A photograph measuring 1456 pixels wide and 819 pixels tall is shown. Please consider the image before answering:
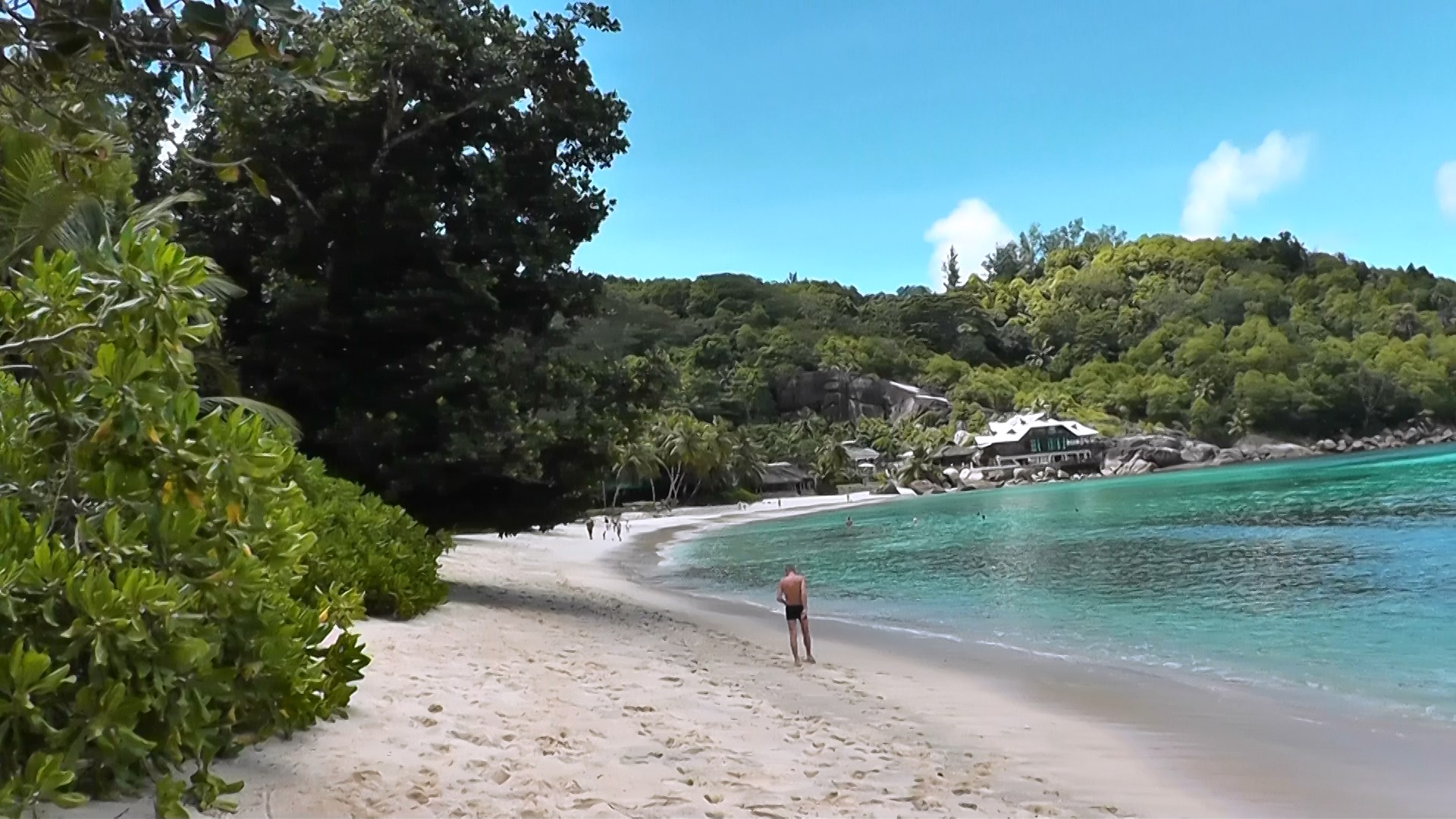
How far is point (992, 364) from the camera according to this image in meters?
126

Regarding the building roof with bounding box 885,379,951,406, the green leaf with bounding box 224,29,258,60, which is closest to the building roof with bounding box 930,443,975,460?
the building roof with bounding box 885,379,951,406

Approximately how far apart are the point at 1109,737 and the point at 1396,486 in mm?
46793

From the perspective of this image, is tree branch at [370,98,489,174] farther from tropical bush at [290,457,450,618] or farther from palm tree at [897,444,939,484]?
palm tree at [897,444,939,484]

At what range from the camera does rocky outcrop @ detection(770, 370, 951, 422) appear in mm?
102312

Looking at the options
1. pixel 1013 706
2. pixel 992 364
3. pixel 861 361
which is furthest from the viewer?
pixel 992 364

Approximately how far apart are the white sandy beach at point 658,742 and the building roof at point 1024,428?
85846 mm

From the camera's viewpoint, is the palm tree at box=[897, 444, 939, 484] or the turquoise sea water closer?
the turquoise sea water

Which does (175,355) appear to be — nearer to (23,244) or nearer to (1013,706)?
(23,244)

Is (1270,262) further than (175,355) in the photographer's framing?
Yes

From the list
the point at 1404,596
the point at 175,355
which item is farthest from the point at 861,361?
the point at 175,355

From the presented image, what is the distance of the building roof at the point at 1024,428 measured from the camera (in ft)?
310

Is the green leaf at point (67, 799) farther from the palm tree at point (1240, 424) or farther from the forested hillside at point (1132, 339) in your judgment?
the palm tree at point (1240, 424)

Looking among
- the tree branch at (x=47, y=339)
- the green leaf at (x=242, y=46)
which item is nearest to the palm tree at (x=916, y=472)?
the tree branch at (x=47, y=339)

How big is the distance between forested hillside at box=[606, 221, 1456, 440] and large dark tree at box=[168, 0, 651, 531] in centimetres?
6732
